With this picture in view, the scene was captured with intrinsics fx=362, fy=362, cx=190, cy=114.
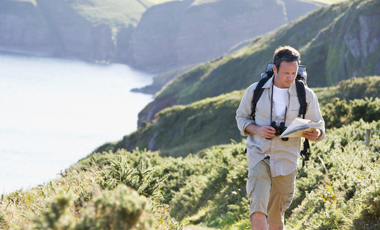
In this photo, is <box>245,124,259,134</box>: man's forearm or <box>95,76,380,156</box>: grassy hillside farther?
<box>95,76,380,156</box>: grassy hillside

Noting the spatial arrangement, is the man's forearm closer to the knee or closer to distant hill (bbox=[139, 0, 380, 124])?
the knee

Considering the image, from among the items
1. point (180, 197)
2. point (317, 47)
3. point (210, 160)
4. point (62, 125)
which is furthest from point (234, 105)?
point (62, 125)

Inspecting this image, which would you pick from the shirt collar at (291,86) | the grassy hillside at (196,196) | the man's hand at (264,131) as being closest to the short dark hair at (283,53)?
the shirt collar at (291,86)

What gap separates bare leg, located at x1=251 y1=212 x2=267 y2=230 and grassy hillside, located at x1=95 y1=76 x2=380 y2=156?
1094 cm

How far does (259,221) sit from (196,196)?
21.6ft

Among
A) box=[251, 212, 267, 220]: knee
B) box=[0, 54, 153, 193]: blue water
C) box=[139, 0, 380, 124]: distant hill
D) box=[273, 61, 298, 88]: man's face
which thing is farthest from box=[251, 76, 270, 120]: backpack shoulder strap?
box=[139, 0, 380, 124]: distant hill

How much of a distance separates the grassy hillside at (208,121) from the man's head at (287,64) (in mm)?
10477

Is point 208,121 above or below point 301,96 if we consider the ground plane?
below

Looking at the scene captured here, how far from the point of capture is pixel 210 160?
12664 mm

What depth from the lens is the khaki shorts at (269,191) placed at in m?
4.07

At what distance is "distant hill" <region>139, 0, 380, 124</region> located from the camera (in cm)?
3331

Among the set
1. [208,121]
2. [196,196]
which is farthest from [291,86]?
[208,121]

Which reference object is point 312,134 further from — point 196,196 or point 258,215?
point 196,196

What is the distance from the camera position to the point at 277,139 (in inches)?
166
